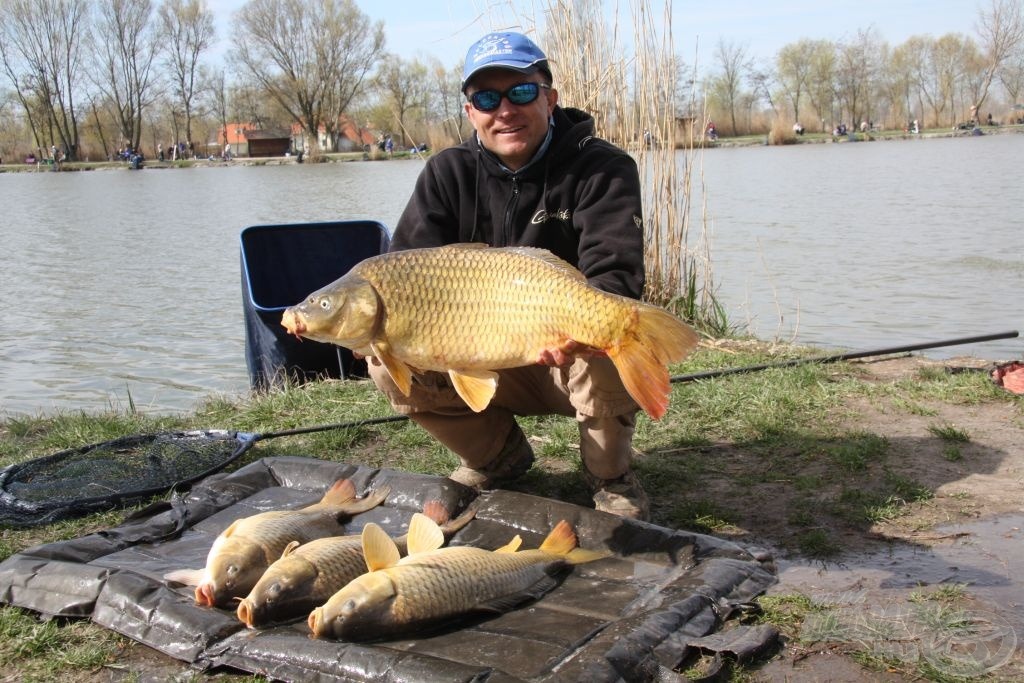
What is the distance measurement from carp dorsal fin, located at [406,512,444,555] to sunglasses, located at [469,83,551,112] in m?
1.20

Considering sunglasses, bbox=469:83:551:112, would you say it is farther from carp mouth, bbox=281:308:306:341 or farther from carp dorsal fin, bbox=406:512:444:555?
carp dorsal fin, bbox=406:512:444:555

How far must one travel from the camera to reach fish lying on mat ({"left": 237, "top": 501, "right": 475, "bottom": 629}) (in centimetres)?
212

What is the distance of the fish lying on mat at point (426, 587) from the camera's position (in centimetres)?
202

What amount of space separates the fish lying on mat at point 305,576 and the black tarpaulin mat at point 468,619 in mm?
39

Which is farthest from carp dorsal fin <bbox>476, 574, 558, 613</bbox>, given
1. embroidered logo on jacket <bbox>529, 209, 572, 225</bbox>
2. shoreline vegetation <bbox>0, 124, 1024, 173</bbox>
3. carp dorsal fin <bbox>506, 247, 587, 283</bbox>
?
shoreline vegetation <bbox>0, 124, 1024, 173</bbox>

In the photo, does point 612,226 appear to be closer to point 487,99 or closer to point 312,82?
point 487,99

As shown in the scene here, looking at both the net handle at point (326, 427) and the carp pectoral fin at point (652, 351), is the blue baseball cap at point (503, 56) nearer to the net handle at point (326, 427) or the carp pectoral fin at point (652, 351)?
the carp pectoral fin at point (652, 351)

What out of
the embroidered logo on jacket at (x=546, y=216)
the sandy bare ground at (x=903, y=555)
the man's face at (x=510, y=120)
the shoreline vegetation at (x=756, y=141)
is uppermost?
the shoreline vegetation at (x=756, y=141)

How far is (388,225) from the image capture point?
1305 cm

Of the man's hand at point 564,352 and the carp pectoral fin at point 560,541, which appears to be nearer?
the man's hand at point 564,352

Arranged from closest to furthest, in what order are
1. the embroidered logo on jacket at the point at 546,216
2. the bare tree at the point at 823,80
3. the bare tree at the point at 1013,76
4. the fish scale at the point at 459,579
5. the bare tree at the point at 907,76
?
the fish scale at the point at 459,579 → the embroidered logo on jacket at the point at 546,216 → the bare tree at the point at 1013,76 → the bare tree at the point at 907,76 → the bare tree at the point at 823,80

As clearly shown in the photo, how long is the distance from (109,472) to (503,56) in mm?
1892

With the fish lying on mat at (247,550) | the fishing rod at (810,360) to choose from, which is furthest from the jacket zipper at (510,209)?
the fishing rod at (810,360)

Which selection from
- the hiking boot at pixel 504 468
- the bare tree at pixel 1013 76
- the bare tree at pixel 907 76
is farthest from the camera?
the bare tree at pixel 907 76
